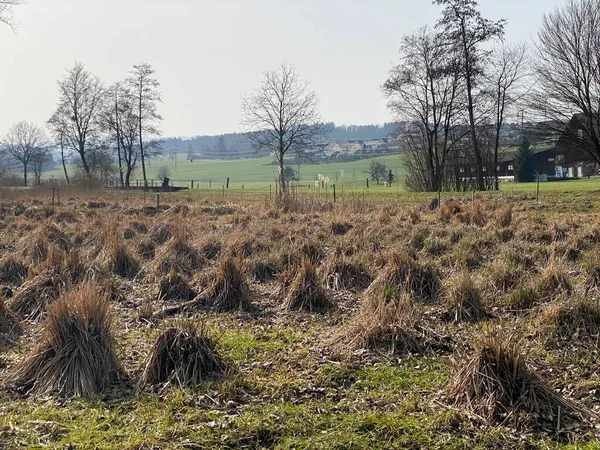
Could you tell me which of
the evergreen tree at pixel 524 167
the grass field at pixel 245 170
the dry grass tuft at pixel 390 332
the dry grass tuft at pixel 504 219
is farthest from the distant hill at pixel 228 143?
the dry grass tuft at pixel 390 332

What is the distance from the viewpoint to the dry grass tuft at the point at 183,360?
4715 millimetres

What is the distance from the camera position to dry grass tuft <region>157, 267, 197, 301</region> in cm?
771

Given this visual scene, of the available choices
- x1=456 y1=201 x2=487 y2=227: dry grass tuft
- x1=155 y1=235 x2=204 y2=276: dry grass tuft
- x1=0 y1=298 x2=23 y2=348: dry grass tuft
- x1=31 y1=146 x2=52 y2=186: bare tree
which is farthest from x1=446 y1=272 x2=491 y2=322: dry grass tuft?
x1=31 y1=146 x2=52 y2=186: bare tree

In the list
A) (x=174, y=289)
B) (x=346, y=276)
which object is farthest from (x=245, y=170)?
(x=174, y=289)

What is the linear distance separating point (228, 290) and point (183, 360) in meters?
2.60

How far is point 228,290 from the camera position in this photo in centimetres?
740

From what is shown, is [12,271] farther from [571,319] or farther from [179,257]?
[571,319]

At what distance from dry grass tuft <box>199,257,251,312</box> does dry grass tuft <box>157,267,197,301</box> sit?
32 centimetres

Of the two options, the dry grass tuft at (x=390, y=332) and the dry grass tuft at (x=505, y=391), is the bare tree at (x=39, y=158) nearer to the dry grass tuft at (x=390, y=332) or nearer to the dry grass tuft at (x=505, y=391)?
the dry grass tuft at (x=390, y=332)

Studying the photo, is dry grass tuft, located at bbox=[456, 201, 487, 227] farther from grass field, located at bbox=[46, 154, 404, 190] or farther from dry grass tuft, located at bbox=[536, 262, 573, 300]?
grass field, located at bbox=[46, 154, 404, 190]

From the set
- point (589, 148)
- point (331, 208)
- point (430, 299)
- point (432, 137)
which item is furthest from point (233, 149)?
point (430, 299)

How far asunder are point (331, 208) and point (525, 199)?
361 inches

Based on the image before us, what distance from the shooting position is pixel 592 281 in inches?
273

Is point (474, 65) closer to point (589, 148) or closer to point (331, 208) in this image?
point (589, 148)
